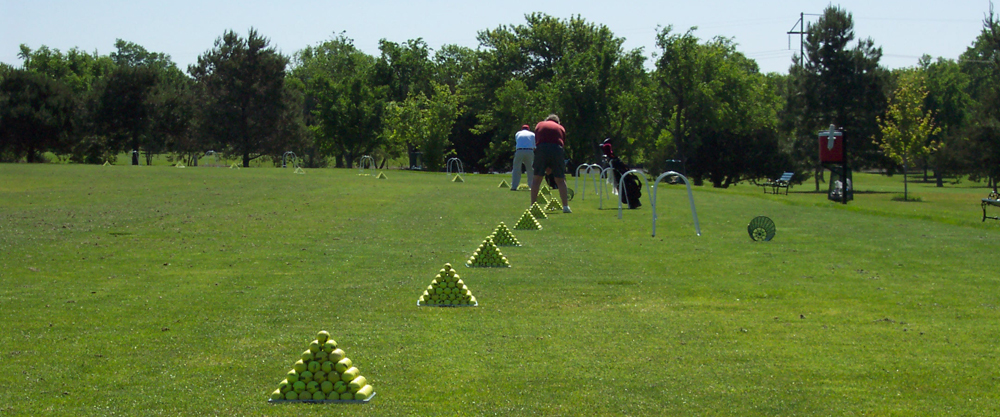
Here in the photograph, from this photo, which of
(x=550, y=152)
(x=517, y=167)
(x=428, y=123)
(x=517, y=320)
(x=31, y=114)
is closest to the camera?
(x=517, y=320)

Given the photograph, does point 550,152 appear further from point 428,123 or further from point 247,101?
point 247,101

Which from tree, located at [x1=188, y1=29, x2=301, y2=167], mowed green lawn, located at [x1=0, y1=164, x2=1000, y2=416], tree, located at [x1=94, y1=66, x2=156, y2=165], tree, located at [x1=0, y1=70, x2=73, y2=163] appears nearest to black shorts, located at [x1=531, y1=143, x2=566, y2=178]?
mowed green lawn, located at [x1=0, y1=164, x2=1000, y2=416]

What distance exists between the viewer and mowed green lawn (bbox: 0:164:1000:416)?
5211mm

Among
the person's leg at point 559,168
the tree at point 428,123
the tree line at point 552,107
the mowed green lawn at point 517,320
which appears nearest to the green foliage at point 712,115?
the tree line at point 552,107

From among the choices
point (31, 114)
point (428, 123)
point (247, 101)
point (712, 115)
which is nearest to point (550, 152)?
point (428, 123)

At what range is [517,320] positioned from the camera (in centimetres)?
757

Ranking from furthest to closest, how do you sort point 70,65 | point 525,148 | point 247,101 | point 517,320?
point 70,65
point 247,101
point 525,148
point 517,320

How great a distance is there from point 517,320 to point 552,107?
60.2 m

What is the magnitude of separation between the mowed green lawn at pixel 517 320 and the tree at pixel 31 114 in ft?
201

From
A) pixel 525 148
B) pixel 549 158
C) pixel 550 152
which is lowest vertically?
pixel 549 158

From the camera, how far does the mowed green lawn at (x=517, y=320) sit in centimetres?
521

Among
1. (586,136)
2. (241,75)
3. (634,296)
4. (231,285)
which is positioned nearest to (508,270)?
(634,296)

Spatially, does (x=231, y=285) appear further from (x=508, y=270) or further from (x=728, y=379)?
(x=728, y=379)

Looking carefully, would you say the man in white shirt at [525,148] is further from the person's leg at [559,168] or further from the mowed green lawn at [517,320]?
the mowed green lawn at [517,320]
